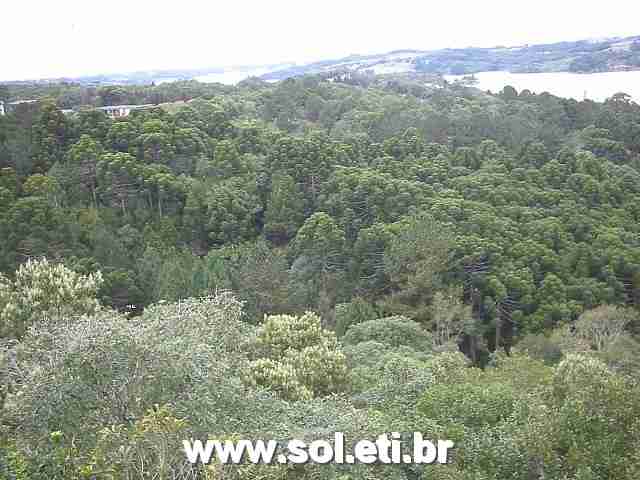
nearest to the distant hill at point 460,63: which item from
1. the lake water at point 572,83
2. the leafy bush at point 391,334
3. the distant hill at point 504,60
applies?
the distant hill at point 504,60

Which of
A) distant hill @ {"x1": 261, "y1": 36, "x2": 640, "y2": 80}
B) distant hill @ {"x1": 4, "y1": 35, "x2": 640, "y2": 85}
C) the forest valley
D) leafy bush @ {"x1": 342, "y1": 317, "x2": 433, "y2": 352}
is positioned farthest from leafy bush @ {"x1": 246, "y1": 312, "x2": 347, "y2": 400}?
distant hill @ {"x1": 261, "y1": 36, "x2": 640, "y2": 80}

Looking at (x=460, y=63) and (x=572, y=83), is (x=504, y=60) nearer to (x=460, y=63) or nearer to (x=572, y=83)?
(x=460, y=63)

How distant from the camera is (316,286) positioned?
79.1ft

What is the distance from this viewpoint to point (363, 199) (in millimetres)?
29484

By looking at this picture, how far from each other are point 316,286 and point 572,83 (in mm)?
59818

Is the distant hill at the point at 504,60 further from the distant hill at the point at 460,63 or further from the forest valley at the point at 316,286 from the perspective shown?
the forest valley at the point at 316,286

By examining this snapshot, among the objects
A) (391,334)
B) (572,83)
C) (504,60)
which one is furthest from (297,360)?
(504,60)

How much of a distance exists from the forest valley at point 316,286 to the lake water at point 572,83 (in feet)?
31.6

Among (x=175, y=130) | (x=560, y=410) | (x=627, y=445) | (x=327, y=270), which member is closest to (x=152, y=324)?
(x=560, y=410)

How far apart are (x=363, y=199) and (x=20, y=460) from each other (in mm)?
23698

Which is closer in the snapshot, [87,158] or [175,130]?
[87,158]

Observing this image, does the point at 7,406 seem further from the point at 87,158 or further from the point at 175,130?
the point at 175,130

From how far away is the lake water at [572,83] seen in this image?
62.7 metres

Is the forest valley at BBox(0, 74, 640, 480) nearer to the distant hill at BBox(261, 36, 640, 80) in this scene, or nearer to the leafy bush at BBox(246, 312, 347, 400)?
the leafy bush at BBox(246, 312, 347, 400)
